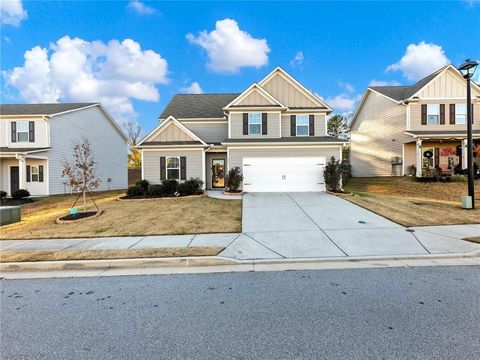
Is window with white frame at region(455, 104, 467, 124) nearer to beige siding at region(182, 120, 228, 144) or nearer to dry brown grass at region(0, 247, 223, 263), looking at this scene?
A: beige siding at region(182, 120, 228, 144)

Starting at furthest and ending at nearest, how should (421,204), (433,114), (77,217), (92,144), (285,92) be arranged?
(92,144) < (433,114) < (285,92) < (421,204) < (77,217)

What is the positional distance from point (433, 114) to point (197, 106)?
62.1ft

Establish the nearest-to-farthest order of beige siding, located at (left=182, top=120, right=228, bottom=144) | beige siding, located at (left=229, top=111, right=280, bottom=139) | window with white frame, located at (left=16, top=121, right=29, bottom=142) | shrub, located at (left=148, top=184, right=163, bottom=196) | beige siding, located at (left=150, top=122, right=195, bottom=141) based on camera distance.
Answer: shrub, located at (left=148, top=184, right=163, bottom=196), beige siding, located at (left=150, top=122, right=195, bottom=141), beige siding, located at (left=229, top=111, right=280, bottom=139), window with white frame, located at (left=16, top=121, right=29, bottom=142), beige siding, located at (left=182, top=120, right=228, bottom=144)

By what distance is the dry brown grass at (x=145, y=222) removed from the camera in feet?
26.2

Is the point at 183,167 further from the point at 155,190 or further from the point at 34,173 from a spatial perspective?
the point at 34,173

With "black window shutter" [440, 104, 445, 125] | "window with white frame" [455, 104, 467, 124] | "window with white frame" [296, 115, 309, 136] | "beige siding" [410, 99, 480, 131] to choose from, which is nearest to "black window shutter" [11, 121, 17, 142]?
"window with white frame" [296, 115, 309, 136]

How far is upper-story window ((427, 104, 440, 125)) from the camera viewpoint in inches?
787

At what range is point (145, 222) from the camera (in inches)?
360

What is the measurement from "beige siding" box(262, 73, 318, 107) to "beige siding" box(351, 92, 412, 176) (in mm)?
Result: 8798

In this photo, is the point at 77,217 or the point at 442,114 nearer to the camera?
the point at 77,217

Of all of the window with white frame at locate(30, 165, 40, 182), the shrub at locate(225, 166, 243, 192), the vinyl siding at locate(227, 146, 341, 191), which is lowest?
the shrub at locate(225, 166, 243, 192)

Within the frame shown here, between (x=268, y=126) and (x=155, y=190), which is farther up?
(x=268, y=126)

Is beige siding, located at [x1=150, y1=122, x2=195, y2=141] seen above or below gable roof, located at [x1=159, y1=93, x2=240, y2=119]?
below

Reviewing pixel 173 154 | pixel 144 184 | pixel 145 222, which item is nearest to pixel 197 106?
pixel 173 154
